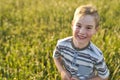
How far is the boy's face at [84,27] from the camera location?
351 cm

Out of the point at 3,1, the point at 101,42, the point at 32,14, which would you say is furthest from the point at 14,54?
the point at 3,1

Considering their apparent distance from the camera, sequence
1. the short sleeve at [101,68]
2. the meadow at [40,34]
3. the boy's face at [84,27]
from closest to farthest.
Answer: the boy's face at [84,27] < the short sleeve at [101,68] < the meadow at [40,34]

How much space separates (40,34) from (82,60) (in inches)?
82.0

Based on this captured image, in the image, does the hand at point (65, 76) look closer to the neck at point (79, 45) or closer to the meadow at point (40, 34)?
the neck at point (79, 45)

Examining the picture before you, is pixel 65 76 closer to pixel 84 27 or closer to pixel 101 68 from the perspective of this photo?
pixel 101 68

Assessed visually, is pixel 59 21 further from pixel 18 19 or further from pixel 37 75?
pixel 37 75

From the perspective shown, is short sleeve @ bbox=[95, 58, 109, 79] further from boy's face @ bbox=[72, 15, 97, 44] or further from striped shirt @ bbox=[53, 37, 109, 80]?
boy's face @ bbox=[72, 15, 97, 44]

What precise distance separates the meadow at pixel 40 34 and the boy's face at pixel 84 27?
0.76 meters

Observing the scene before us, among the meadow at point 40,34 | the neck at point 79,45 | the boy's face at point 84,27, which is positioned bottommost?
the meadow at point 40,34

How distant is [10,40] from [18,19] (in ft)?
3.73

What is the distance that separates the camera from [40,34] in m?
5.70

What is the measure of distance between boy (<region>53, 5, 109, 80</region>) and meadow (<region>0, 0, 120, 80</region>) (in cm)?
43

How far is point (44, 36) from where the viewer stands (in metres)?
5.59

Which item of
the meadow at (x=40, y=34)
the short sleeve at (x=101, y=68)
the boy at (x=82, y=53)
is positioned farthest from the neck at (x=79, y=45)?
the meadow at (x=40, y=34)
